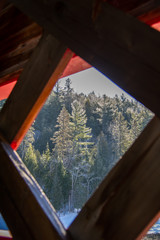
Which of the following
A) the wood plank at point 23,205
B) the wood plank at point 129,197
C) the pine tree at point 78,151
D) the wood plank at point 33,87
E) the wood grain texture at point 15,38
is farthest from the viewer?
the pine tree at point 78,151

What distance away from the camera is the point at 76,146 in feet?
111

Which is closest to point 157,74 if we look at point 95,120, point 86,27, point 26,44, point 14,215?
point 86,27

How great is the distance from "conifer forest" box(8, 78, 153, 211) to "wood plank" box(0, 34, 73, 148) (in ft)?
90.8

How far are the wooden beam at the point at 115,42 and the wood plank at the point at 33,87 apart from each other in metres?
0.09

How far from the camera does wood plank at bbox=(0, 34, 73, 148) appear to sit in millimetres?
889

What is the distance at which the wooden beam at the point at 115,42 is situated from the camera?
604 millimetres

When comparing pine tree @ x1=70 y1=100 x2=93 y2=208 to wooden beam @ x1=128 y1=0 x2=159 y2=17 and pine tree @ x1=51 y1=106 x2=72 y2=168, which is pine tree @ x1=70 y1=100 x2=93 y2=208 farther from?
wooden beam @ x1=128 y1=0 x2=159 y2=17

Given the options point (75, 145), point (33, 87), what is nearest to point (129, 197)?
point (33, 87)

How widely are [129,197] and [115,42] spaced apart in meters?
0.44

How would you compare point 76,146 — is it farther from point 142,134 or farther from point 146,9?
point 142,134

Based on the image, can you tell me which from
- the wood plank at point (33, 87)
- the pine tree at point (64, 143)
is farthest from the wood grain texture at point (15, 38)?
the pine tree at point (64, 143)

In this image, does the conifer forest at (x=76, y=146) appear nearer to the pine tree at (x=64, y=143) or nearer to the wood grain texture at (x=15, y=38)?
the pine tree at (x=64, y=143)

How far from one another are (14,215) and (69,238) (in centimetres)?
24

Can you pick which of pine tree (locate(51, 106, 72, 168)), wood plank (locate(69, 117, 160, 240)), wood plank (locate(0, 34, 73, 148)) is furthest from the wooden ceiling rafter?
pine tree (locate(51, 106, 72, 168))
